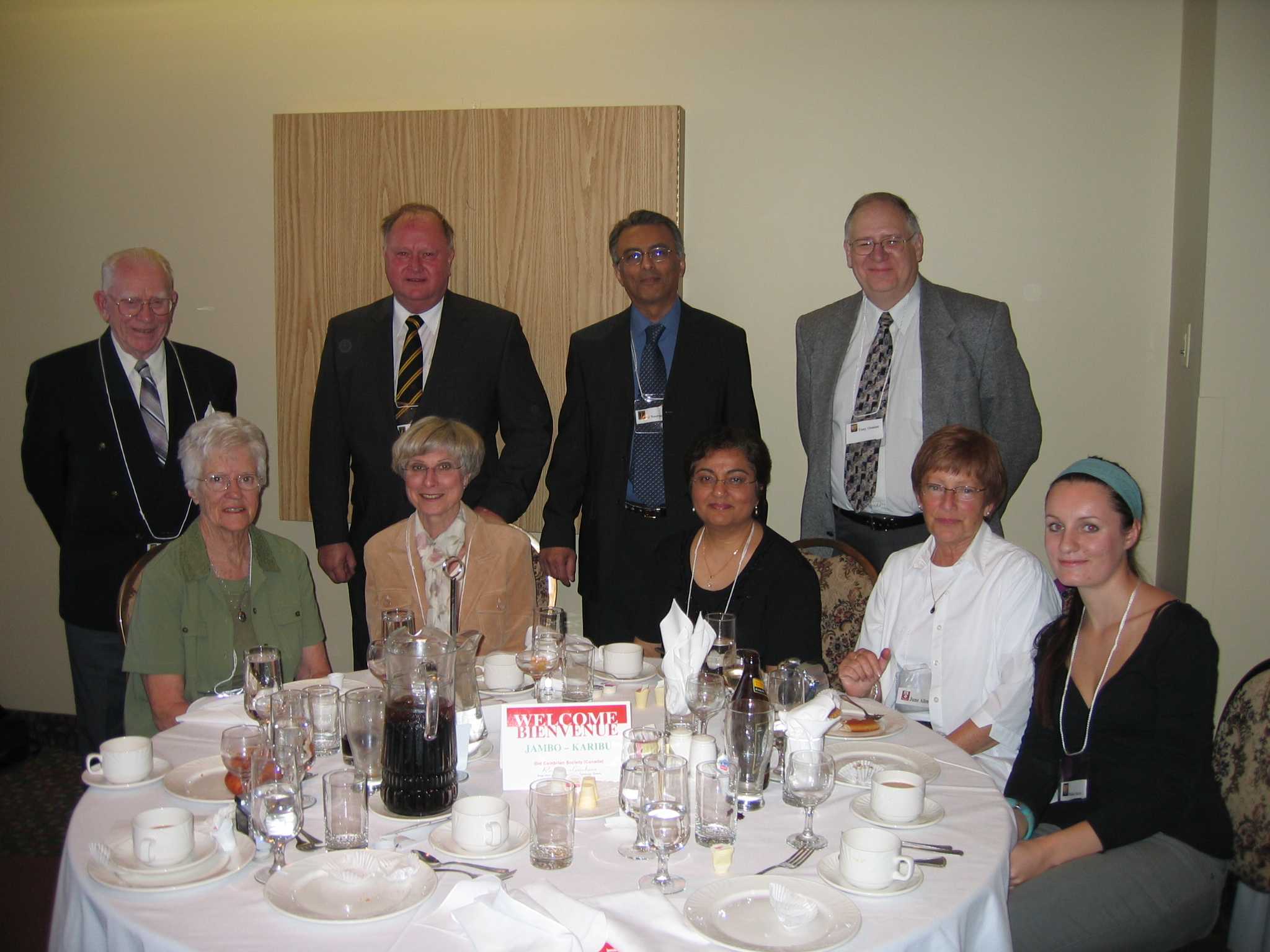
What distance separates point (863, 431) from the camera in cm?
333

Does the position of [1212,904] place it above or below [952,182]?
below

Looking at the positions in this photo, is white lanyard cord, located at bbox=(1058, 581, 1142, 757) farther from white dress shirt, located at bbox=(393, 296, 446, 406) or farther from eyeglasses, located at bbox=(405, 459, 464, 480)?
white dress shirt, located at bbox=(393, 296, 446, 406)

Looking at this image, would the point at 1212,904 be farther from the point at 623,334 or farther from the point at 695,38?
the point at 695,38

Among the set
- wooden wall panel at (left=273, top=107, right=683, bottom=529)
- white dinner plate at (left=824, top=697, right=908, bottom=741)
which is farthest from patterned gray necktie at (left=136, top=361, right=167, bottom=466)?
white dinner plate at (left=824, top=697, right=908, bottom=741)

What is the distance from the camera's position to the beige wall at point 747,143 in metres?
3.96

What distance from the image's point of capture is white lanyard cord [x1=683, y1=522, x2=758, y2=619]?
291cm

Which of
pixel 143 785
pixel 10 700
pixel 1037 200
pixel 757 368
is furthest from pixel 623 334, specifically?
pixel 10 700

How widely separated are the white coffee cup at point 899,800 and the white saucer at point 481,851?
0.59 meters

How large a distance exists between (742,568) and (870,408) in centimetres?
77

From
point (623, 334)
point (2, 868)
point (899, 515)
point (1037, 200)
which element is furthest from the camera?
point (1037, 200)

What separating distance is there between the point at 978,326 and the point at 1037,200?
3.46ft

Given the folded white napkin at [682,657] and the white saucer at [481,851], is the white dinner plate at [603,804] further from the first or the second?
the folded white napkin at [682,657]

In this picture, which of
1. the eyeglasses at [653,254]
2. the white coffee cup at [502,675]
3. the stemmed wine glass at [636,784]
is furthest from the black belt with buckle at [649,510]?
the stemmed wine glass at [636,784]

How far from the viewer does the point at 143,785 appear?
71.8 inches
